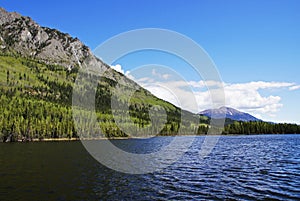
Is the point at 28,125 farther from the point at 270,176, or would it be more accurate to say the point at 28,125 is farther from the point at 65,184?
the point at 270,176

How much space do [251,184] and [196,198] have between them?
447 inches

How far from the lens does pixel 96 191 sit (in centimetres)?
3712

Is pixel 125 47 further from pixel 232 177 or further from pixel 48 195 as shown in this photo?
pixel 232 177

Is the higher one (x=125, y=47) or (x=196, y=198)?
(x=125, y=47)

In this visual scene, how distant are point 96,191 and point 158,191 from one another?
338 inches

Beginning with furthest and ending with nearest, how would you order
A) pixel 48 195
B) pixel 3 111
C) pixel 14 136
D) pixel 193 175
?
pixel 3 111
pixel 14 136
pixel 193 175
pixel 48 195

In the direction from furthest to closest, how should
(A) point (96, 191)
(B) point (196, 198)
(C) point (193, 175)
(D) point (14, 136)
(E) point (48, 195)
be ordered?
1. (D) point (14, 136)
2. (C) point (193, 175)
3. (A) point (96, 191)
4. (E) point (48, 195)
5. (B) point (196, 198)

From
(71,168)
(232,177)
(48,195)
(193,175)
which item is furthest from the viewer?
(71,168)

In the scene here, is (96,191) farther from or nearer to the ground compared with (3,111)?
nearer to the ground

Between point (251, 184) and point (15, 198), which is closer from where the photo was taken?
point (15, 198)

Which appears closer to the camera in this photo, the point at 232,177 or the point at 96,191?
the point at 96,191

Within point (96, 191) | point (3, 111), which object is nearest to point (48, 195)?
point (96, 191)

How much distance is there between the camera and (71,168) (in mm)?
57906

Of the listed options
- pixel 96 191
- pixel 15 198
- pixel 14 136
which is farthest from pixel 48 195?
pixel 14 136
